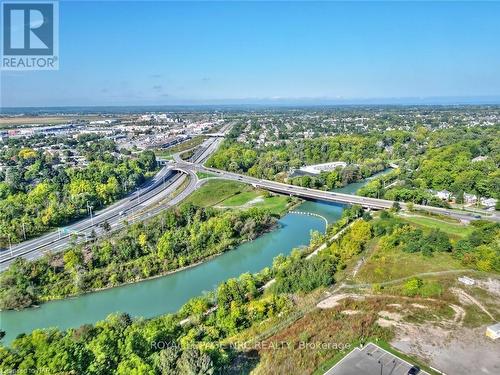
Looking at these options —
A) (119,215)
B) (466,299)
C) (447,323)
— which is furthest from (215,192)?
(447,323)

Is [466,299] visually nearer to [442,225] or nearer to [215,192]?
[442,225]

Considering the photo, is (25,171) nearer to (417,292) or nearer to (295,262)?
(295,262)

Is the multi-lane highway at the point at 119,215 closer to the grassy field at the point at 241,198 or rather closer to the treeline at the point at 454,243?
the grassy field at the point at 241,198

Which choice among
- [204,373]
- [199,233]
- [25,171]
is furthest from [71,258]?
[25,171]

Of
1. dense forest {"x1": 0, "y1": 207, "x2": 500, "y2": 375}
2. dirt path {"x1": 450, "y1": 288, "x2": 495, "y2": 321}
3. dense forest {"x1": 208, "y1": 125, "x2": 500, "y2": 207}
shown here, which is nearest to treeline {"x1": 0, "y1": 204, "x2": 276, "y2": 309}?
dense forest {"x1": 0, "y1": 207, "x2": 500, "y2": 375}

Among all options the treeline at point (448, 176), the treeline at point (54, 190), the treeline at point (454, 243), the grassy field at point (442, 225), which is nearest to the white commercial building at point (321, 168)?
the treeline at point (448, 176)

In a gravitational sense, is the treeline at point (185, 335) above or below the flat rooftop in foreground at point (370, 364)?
above
